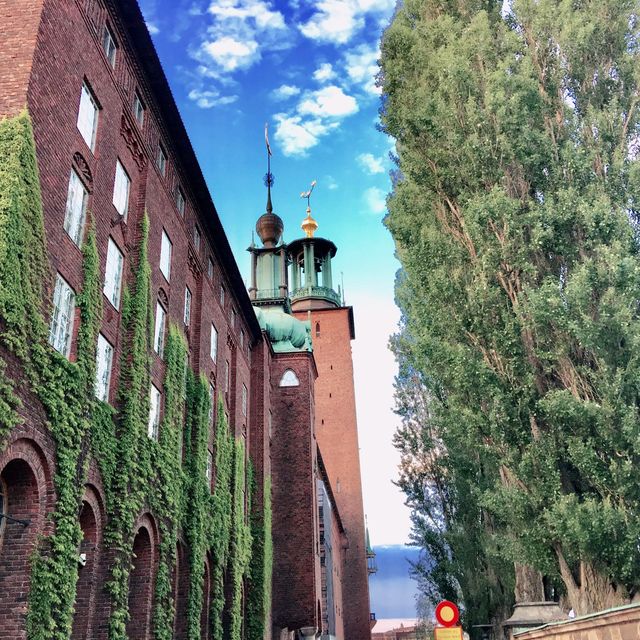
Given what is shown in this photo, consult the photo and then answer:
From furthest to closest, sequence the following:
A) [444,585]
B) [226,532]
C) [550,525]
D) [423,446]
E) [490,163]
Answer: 1. [423,446]
2. [444,585]
3. [226,532]
4. [490,163]
5. [550,525]

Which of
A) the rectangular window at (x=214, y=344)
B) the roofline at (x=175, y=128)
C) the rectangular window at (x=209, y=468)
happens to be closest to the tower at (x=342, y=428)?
the roofline at (x=175, y=128)

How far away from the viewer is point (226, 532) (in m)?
20.1

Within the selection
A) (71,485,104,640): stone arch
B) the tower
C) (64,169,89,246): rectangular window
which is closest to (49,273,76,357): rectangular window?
(64,169,89,246): rectangular window

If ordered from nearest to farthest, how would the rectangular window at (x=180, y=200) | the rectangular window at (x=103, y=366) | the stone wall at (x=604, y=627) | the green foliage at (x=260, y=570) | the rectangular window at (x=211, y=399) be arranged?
the stone wall at (x=604, y=627)
the rectangular window at (x=103, y=366)
the rectangular window at (x=180, y=200)
the rectangular window at (x=211, y=399)
the green foliage at (x=260, y=570)

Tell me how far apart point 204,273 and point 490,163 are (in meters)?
9.30

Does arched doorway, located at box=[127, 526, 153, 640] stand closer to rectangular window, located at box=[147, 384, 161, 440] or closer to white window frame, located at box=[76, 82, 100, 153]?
rectangular window, located at box=[147, 384, 161, 440]

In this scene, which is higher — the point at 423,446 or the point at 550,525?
the point at 423,446

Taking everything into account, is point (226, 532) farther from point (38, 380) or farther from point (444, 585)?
point (38, 380)

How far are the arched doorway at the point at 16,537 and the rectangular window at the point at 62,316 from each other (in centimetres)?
205

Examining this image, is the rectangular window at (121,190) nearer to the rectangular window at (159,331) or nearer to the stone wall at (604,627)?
the rectangular window at (159,331)

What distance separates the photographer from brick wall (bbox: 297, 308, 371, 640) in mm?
45031

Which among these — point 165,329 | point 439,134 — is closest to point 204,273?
point 165,329

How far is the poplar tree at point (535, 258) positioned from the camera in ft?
38.4

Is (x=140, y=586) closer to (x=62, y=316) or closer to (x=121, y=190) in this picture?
(x=62, y=316)
